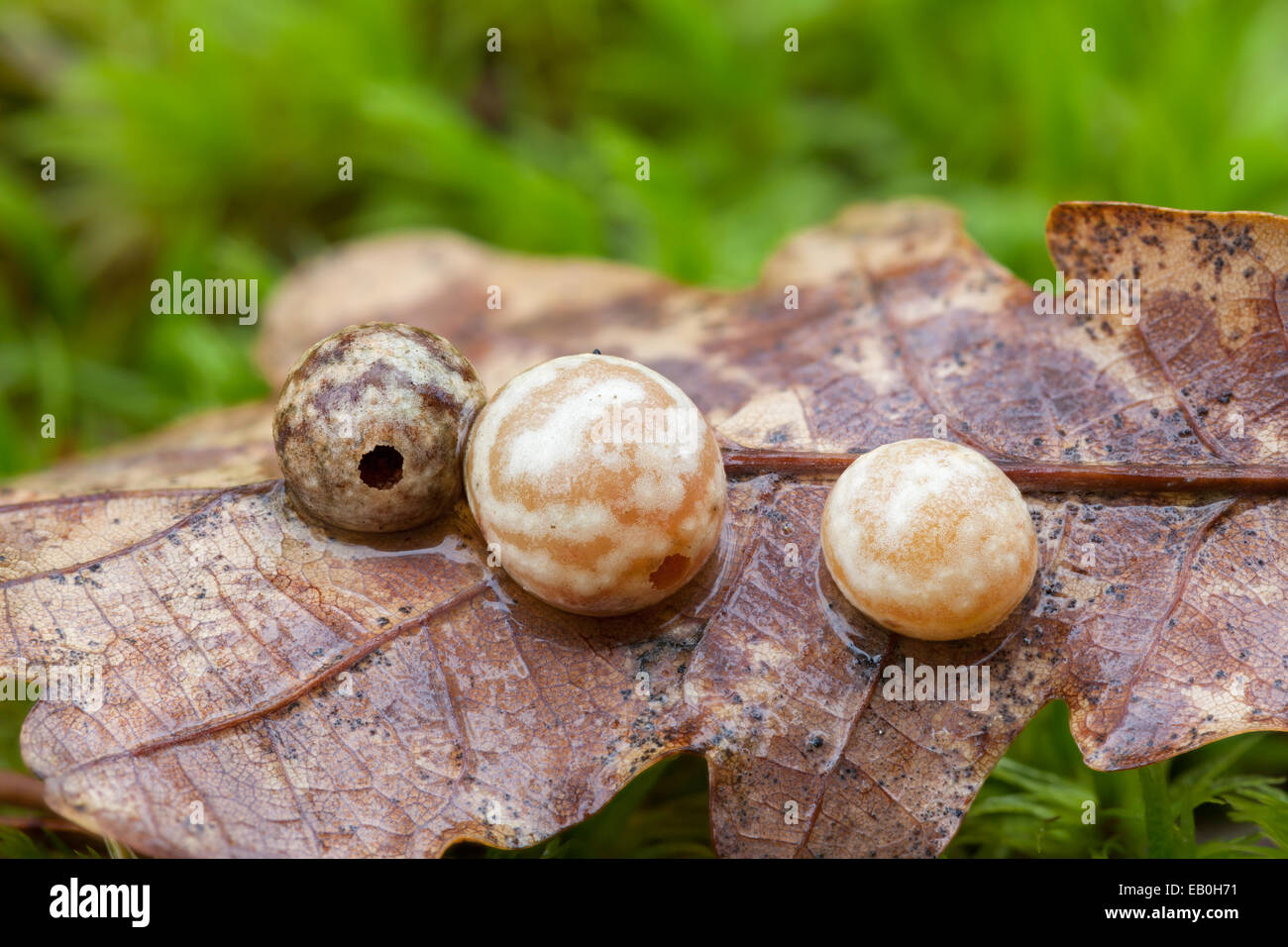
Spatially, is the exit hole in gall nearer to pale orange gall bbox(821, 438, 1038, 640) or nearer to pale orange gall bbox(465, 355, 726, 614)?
pale orange gall bbox(465, 355, 726, 614)

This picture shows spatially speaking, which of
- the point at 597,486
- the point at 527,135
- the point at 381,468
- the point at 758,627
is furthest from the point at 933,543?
the point at 527,135

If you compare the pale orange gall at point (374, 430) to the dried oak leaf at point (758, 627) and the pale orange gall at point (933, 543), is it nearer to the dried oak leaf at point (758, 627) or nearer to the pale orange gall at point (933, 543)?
the dried oak leaf at point (758, 627)

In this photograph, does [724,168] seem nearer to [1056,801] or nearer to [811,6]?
[811,6]

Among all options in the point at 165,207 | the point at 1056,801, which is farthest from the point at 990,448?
the point at 165,207

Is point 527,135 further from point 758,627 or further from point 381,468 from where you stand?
point 758,627

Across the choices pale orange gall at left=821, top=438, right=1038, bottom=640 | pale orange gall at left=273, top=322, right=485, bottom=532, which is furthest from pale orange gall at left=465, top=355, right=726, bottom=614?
pale orange gall at left=821, top=438, right=1038, bottom=640
